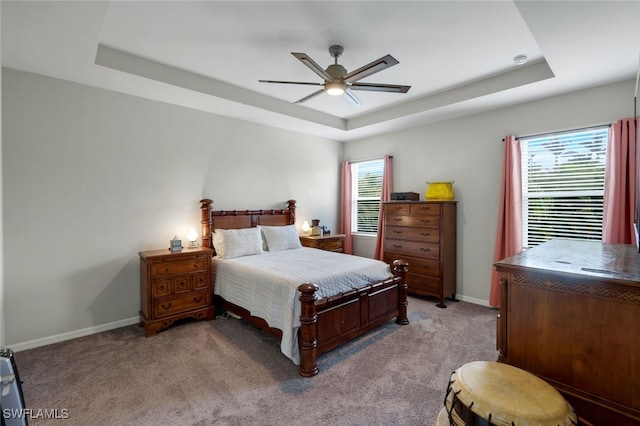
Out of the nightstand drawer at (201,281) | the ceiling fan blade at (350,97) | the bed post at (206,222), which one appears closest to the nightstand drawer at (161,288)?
the nightstand drawer at (201,281)

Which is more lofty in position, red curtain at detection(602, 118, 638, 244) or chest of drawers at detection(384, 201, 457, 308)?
red curtain at detection(602, 118, 638, 244)

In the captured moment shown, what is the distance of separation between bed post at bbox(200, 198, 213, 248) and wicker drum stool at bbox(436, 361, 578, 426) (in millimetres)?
3318

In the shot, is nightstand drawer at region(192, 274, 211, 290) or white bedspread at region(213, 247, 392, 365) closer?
white bedspread at region(213, 247, 392, 365)

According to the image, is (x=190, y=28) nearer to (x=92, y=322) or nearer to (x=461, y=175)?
(x=92, y=322)

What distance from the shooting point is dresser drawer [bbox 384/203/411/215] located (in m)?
4.34

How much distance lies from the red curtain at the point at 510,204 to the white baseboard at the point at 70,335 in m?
4.50

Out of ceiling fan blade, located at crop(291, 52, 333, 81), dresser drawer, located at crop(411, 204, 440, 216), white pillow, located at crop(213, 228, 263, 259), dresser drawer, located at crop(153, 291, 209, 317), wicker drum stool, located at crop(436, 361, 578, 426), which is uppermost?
ceiling fan blade, located at crop(291, 52, 333, 81)

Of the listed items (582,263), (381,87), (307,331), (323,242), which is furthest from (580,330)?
(323,242)

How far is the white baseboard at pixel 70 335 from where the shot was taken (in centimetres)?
279

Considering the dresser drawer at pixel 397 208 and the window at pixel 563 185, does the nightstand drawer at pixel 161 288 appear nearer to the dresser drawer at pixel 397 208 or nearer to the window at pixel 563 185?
the dresser drawer at pixel 397 208

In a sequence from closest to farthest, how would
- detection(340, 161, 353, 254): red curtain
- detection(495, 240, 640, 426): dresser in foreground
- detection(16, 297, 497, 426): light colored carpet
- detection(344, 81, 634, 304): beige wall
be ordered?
detection(495, 240, 640, 426): dresser in foreground
detection(16, 297, 497, 426): light colored carpet
detection(344, 81, 634, 304): beige wall
detection(340, 161, 353, 254): red curtain

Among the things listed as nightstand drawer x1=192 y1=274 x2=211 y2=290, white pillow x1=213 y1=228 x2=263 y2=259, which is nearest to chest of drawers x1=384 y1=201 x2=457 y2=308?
white pillow x1=213 y1=228 x2=263 y2=259

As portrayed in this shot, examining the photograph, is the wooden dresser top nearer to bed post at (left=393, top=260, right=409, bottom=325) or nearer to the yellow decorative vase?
bed post at (left=393, top=260, right=409, bottom=325)

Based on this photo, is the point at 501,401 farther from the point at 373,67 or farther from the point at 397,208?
the point at 397,208
